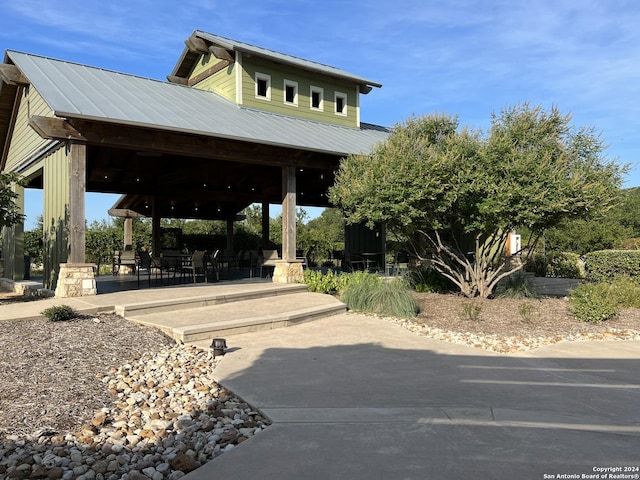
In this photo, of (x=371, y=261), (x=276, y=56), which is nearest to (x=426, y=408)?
(x=371, y=261)

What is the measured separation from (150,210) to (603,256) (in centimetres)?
1653

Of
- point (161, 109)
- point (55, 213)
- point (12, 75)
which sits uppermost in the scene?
point (12, 75)

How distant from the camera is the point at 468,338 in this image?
6.83m

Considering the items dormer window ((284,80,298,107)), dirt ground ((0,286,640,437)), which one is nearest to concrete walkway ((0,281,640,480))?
dirt ground ((0,286,640,437))

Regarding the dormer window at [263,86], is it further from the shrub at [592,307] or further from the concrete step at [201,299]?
the shrub at [592,307]

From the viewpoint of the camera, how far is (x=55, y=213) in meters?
10.1

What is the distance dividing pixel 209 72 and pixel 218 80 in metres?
0.66

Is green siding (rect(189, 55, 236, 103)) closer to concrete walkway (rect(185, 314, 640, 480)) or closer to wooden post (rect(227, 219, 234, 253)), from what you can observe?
wooden post (rect(227, 219, 234, 253))

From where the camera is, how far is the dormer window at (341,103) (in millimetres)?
15883

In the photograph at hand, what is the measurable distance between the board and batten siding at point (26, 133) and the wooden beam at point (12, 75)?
272 mm

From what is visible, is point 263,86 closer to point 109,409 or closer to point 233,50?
point 233,50

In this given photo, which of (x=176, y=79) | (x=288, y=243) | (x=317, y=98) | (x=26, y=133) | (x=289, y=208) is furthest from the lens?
(x=176, y=79)

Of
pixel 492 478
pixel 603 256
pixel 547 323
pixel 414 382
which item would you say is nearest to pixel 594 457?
pixel 492 478

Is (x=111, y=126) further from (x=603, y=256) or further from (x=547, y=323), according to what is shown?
(x=603, y=256)
